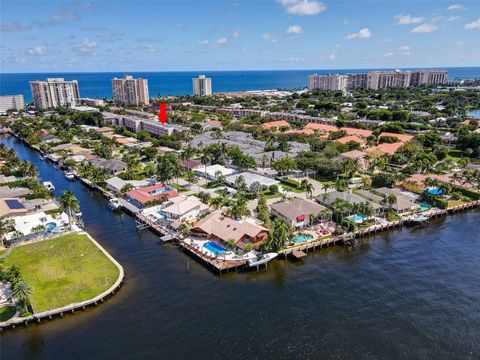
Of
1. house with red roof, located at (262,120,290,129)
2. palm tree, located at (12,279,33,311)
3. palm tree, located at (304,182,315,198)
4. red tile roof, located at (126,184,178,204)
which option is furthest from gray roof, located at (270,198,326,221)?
house with red roof, located at (262,120,290,129)

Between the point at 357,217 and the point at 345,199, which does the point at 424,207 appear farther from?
the point at 345,199

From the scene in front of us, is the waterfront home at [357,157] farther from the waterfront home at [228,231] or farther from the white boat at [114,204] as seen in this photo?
the white boat at [114,204]

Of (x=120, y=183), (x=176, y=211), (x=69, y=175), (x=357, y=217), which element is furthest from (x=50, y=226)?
(x=357, y=217)

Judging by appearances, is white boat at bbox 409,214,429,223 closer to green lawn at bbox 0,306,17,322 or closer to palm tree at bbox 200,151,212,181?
palm tree at bbox 200,151,212,181

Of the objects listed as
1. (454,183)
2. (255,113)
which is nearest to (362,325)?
(454,183)

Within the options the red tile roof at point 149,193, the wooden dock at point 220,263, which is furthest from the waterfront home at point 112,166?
Result: the wooden dock at point 220,263

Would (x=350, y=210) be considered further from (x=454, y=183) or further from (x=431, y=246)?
(x=454, y=183)
